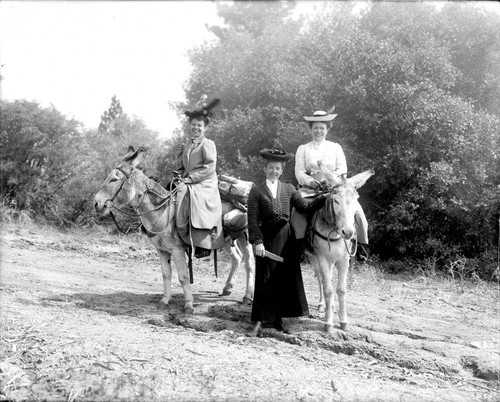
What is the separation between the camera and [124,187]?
23.8 feet

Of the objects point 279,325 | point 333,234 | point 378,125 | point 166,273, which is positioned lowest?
point 279,325

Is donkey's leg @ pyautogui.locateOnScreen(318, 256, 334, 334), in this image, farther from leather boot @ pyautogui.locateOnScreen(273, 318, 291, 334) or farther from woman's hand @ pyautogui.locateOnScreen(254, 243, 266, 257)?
woman's hand @ pyautogui.locateOnScreen(254, 243, 266, 257)

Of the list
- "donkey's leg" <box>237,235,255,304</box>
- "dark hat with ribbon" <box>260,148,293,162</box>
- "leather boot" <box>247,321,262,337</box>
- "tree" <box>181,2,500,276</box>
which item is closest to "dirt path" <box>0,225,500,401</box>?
"leather boot" <box>247,321,262,337</box>

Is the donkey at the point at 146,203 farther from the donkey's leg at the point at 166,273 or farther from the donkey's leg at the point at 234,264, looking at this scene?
the donkey's leg at the point at 234,264

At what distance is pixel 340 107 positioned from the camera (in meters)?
13.4

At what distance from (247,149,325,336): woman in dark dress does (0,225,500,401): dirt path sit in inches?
10.3

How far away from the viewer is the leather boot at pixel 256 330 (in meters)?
6.58

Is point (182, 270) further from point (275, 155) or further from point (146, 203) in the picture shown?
point (275, 155)

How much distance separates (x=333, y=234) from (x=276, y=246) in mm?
754

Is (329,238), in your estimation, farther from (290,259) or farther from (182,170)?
(182,170)

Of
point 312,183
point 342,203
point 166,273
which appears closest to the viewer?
point 342,203

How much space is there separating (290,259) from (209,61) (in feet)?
50.3

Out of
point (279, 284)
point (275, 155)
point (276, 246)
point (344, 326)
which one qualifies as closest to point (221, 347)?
point (279, 284)

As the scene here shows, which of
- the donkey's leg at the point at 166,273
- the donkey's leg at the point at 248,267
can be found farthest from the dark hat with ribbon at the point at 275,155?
the donkey's leg at the point at 166,273
